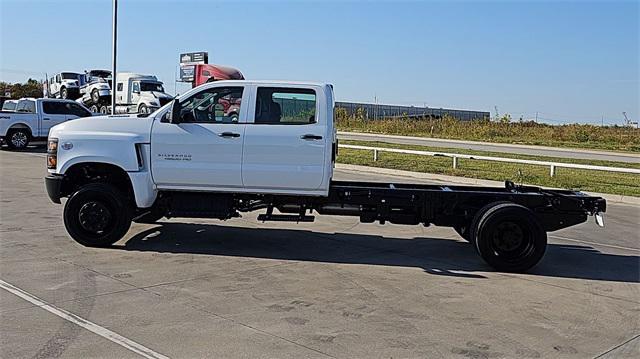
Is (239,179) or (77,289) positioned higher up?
(239,179)

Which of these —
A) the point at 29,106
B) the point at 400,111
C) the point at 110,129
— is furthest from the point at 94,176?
the point at 400,111

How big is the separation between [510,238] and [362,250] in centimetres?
208

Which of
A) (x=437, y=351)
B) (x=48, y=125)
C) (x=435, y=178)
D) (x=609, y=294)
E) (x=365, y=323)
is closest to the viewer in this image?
(x=437, y=351)

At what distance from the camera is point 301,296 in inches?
269

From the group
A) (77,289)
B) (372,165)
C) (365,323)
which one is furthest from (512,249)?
(372,165)

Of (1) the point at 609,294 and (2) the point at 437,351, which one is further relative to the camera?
(1) the point at 609,294

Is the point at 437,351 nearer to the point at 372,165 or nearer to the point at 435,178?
the point at 435,178

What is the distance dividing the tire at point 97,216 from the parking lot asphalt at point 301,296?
0.24 meters

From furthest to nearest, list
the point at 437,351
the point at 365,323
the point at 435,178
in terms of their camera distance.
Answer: the point at 435,178, the point at 365,323, the point at 437,351

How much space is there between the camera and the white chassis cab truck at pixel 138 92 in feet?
131

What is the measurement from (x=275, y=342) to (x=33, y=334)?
1.98 m

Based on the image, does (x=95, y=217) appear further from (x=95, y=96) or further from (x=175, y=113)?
(x=95, y=96)

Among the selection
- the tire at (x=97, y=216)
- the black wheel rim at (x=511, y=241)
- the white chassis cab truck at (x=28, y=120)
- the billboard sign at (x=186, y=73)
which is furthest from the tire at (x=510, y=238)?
the billboard sign at (x=186, y=73)

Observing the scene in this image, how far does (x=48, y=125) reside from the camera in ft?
88.2
